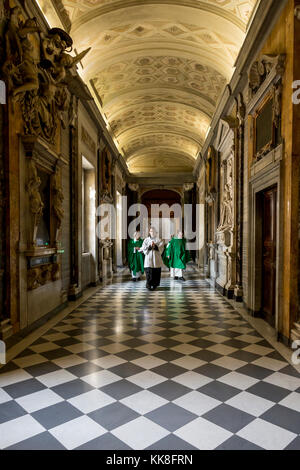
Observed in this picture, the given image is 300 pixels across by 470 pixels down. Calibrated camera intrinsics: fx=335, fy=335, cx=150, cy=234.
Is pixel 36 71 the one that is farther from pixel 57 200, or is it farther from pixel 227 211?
pixel 227 211

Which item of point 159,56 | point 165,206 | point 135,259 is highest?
point 159,56

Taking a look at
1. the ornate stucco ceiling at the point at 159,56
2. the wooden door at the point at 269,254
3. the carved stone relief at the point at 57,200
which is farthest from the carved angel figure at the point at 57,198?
the wooden door at the point at 269,254

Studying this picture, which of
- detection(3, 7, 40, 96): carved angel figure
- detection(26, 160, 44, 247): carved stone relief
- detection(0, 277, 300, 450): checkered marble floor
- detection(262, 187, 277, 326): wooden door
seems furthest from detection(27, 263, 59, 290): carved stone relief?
detection(262, 187, 277, 326): wooden door

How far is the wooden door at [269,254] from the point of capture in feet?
17.9

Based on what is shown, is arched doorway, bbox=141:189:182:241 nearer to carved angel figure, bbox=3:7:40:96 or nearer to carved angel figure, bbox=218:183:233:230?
carved angel figure, bbox=218:183:233:230

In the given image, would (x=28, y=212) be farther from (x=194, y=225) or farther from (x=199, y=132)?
(x=194, y=225)

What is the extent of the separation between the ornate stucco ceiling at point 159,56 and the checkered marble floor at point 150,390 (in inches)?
244

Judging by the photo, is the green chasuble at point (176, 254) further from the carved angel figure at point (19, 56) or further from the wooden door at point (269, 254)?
the carved angel figure at point (19, 56)

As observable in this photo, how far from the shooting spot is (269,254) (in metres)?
5.75

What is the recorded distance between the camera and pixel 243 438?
2297mm

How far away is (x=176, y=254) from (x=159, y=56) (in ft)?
19.8

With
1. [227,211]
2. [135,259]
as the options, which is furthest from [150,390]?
[135,259]

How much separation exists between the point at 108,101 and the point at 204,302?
7559mm

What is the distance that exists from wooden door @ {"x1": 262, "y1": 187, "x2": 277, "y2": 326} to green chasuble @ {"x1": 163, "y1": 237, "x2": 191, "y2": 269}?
17.7ft
